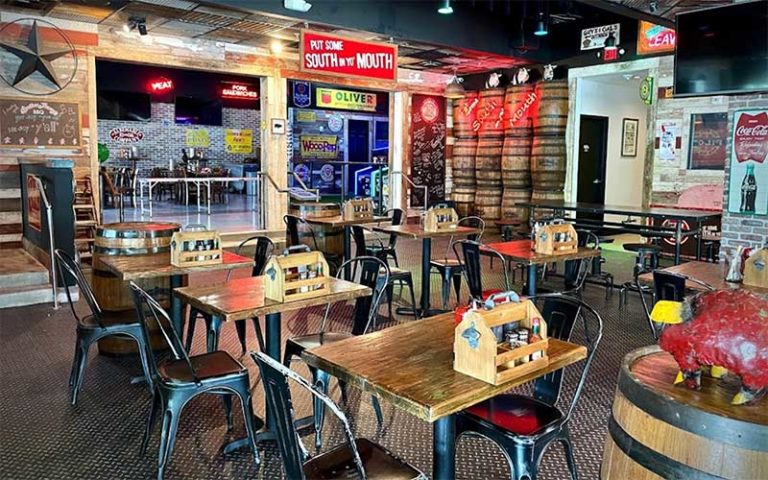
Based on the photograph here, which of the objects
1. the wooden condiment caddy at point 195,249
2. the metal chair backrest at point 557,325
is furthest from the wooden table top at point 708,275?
the wooden condiment caddy at point 195,249

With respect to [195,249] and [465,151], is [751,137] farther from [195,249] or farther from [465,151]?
[465,151]

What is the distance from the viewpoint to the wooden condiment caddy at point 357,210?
629 cm

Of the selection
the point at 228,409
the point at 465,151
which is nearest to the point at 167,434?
the point at 228,409

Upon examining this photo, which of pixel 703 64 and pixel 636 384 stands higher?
pixel 703 64

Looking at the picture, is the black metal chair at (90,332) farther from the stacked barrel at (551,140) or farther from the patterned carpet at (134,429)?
the stacked barrel at (551,140)

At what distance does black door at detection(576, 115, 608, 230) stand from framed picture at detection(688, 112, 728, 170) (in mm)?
2013

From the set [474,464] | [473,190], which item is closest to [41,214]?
[474,464]

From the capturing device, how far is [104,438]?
2959 millimetres

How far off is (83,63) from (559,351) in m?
7.58

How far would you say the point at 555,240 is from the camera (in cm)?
450

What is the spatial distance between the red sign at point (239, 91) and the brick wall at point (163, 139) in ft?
7.99

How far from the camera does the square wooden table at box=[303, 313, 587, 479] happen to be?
5.61ft

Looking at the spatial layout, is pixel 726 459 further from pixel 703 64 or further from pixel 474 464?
pixel 703 64

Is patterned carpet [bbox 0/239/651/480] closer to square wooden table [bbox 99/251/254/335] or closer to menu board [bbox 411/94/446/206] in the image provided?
square wooden table [bbox 99/251/254/335]
